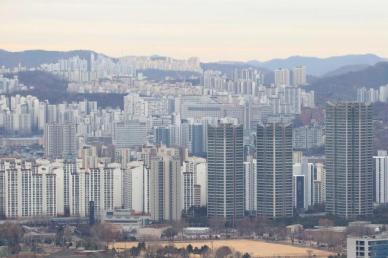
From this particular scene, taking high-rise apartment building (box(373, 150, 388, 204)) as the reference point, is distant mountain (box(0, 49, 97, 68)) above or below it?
above

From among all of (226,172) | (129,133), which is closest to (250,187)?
(226,172)

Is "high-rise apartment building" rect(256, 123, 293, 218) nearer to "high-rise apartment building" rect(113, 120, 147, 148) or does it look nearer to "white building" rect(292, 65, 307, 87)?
"high-rise apartment building" rect(113, 120, 147, 148)

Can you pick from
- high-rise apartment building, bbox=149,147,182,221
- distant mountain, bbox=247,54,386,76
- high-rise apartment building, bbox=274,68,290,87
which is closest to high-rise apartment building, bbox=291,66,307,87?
high-rise apartment building, bbox=274,68,290,87

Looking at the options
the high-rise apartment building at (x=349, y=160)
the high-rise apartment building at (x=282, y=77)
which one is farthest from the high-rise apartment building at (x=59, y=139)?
the high-rise apartment building at (x=282, y=77)

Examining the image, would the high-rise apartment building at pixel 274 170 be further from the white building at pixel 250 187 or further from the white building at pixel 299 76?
the white building at pixel 299 76

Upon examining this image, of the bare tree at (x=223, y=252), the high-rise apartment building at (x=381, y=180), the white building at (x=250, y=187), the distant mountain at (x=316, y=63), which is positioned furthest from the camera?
the distant mountain at (x=316, y=63)

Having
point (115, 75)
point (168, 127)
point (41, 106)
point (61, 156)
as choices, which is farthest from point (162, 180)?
point (115, 75)
